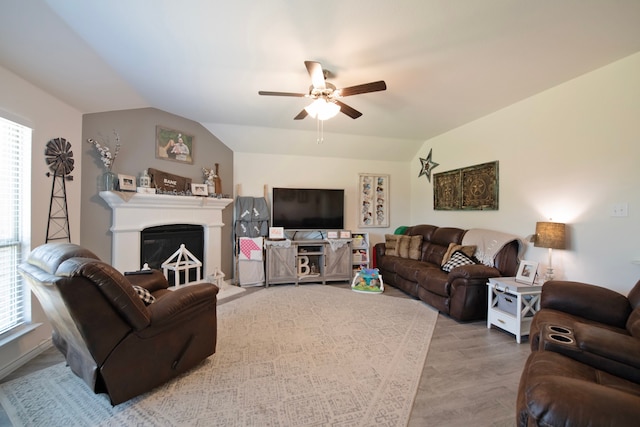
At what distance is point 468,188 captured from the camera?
3.94 m

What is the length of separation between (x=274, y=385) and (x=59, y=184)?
9.12 ft

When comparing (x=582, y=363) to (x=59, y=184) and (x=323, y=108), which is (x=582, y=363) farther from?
(x=59, y=184)

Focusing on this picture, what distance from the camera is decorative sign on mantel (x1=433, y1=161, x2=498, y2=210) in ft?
11.7

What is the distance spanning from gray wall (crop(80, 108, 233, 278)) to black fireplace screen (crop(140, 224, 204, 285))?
1.42 ft

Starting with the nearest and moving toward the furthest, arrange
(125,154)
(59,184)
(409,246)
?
(59,184) → (125,154) → (409,246)

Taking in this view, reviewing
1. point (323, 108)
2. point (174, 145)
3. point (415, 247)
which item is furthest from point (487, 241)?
point (174, 145)

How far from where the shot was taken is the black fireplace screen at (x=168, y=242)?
3451 millimetres

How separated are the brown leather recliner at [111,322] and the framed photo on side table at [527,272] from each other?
Result: 122 inches

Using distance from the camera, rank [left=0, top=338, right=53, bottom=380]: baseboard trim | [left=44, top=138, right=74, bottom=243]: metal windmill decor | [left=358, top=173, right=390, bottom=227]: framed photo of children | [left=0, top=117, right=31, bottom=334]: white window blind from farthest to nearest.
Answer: [left=358, top=173, right=390, bottom=227]: framed photo of children
[left=44, top=138, right=74, bottom=243]: metal windmill decor
[left=0, top=117, right=31, bottom=334]: white window blind
[left=0, top=338, right=53, bottom=380]: baseboard trim

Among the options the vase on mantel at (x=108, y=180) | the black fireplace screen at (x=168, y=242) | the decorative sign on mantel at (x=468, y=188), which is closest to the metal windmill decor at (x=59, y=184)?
the vase on mantel at (x=108, y=180)

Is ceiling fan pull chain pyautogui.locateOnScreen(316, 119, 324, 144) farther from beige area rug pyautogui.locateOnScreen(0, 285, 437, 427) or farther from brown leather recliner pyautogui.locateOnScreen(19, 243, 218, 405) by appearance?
brown leather recliner pyautogui.locateOnScreen(19, 243, 218, 405)

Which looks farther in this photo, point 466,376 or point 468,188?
point 468,188

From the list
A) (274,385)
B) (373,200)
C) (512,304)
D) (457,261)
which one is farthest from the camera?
(373,200)

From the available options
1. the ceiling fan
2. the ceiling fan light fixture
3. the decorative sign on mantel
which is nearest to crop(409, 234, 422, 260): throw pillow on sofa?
the decorative sign on mantel
